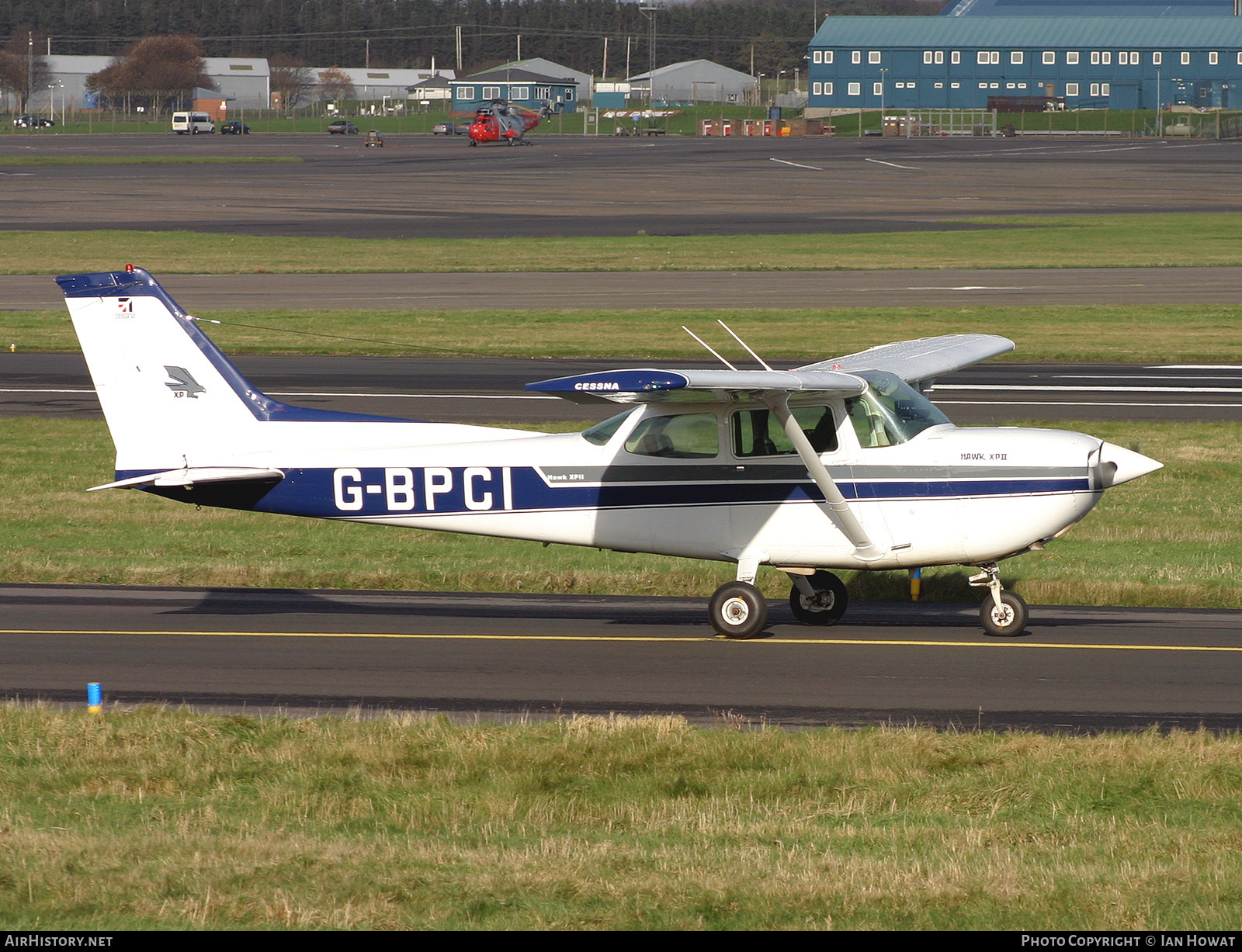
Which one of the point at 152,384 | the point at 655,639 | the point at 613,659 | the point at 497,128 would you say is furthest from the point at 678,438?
the point at 497,128

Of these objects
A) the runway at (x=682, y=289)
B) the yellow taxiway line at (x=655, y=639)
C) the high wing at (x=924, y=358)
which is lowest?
the yellow taxiway line at (x=655, y=639)

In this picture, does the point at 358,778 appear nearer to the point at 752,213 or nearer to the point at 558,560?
the point at 558,560

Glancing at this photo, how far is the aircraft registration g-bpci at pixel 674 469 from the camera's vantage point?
43.1 feet

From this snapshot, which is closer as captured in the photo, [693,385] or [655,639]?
[693,385]

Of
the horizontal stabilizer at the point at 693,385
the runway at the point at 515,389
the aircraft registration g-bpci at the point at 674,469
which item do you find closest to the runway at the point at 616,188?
the runway at the point at 515,389

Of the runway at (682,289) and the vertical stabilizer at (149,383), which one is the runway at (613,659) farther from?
the runway at (682,289)

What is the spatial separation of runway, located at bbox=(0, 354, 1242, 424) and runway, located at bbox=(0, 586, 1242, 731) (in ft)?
35.9

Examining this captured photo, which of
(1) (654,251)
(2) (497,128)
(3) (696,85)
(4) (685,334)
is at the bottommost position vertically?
(4) (685,334)

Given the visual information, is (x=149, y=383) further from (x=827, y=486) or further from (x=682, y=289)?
(x=682, y=289)

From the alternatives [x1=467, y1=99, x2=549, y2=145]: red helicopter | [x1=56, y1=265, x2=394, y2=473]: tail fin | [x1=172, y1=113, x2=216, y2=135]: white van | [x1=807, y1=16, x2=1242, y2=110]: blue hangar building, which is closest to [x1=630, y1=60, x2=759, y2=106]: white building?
[x1=807, y1=16, x2=1242, y2=110]: blue hangar building

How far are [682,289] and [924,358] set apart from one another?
27364 mm

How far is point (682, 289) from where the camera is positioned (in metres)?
42.7

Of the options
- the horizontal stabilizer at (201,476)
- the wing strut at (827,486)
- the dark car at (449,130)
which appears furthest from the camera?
the dark car at (449,130)

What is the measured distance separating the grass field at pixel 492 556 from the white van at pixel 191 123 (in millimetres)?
116985
